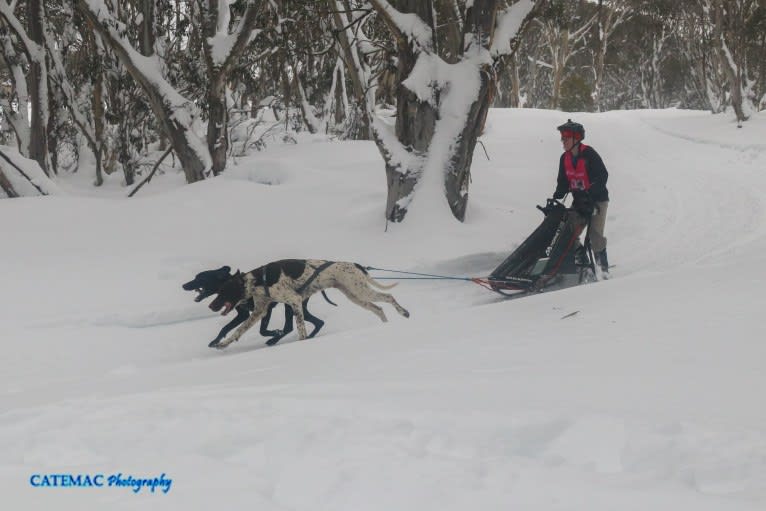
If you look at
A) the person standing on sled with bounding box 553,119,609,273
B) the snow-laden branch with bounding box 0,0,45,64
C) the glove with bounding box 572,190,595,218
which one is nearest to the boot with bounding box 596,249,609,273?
the person standing on sled with bounding box 553,119,609,273

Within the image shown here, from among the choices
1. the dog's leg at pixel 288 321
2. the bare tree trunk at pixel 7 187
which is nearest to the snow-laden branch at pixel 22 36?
the bare tree trunk at pixel 7 187

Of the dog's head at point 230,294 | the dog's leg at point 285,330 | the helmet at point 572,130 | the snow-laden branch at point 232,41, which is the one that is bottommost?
the dog's leg at point 285,330

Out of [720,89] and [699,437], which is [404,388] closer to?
[699,437]

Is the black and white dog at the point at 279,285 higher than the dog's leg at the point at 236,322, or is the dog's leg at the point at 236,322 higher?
the black and white dog at the point at 279,285

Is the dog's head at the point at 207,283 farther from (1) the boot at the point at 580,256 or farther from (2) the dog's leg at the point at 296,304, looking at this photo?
(1) the boot at the point at 580,256

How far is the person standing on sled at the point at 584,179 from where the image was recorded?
24.2 ft

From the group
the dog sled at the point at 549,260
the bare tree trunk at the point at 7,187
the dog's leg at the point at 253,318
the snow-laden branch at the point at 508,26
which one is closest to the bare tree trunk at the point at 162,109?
the bare tree trunk at the point at 7,187

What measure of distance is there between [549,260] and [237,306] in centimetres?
300

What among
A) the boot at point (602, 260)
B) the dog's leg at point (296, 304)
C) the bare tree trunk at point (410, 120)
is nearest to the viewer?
the dog's leg at point (296, 304)

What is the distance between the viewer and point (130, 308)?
24.2 ft

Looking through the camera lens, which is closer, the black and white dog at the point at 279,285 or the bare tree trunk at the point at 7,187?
the black and white dog at the point at 279,285

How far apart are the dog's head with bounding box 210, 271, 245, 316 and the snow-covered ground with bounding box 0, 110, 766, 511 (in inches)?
16.2

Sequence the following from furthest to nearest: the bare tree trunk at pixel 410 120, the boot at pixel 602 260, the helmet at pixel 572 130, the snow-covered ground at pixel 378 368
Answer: the bare tree trunk at pixel 410 120 → the boot at pixel 602 260 → the helmet at pixel 572 130 → the snow-covered ground at pixel 378 368

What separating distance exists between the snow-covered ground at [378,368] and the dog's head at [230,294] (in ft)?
1.35
